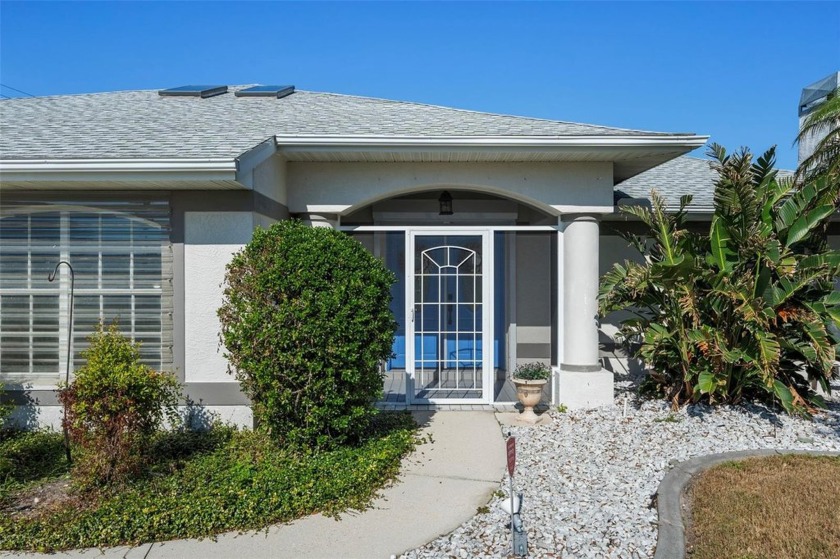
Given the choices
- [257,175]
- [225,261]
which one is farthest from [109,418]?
[257,175]

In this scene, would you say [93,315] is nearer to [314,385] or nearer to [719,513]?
[314,385]

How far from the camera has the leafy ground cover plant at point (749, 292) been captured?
241 inches

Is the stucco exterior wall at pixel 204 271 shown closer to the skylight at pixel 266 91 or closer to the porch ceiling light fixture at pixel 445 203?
the porch ceiling light fixture at pixel 445 203

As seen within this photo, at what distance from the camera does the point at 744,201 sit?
623cm

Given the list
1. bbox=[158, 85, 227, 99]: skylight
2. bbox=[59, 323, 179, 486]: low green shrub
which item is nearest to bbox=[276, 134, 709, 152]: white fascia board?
bbox=[59, 323, 179, 486]: low green shrub

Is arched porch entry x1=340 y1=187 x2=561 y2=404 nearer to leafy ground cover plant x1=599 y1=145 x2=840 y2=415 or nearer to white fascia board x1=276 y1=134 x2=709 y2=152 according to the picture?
white fascia board x1=276 y1=134 x2=709 y2=152

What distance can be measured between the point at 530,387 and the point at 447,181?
3.08 metres

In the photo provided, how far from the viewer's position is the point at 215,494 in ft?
15.0

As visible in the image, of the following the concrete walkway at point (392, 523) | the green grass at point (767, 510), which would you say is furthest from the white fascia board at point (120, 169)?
the green grass at point (767, 510)

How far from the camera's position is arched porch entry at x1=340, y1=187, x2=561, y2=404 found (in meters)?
7.78

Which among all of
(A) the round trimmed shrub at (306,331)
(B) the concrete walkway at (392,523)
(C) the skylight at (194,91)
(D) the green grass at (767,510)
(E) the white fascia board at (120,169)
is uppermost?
(C) the skylight at (194,91)

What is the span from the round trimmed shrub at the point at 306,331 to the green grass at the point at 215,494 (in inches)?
14.5

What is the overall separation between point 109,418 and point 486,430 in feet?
13.7

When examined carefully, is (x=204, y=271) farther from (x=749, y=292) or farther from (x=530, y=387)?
(x=749, y=292)
